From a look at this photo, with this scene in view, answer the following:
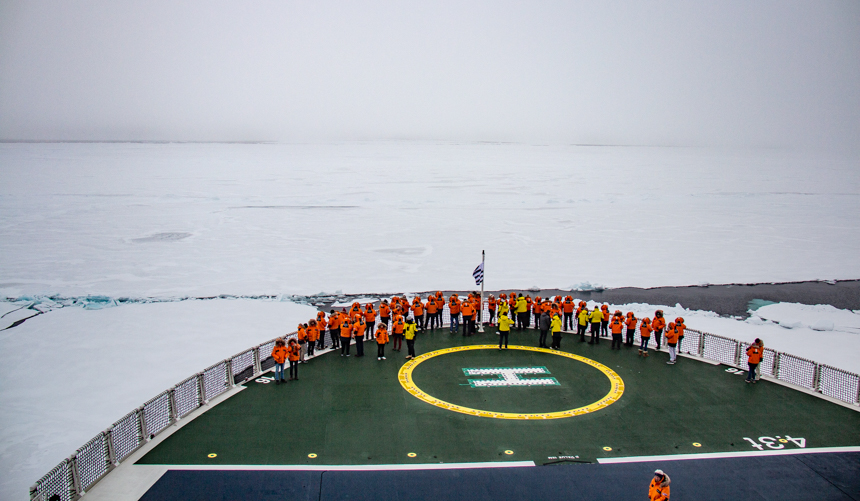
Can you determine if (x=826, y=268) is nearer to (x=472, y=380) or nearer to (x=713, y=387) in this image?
(x=713, y=387)

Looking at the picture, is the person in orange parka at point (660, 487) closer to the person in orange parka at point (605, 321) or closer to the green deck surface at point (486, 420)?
the green deck surface at point (486, 420)

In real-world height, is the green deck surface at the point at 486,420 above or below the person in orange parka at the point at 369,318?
below

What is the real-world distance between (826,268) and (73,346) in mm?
39681

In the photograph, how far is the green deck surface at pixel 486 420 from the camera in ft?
38.0

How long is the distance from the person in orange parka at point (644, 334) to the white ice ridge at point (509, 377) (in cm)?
330

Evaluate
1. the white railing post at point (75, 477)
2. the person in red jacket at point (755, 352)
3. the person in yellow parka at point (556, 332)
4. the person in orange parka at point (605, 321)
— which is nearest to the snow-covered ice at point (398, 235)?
the person in orange parka at point (605, 321)

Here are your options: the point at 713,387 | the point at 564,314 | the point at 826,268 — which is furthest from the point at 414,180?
the point at 713,387

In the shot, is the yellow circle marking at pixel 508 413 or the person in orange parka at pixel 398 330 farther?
the person in orange parka at pixel 398 330

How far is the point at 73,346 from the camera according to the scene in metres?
20.5

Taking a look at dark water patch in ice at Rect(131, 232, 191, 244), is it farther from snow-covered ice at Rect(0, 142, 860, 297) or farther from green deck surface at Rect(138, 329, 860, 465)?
green deck surface at Rect(138, 329, 860, 465)

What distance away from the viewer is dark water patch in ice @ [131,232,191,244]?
39734mm

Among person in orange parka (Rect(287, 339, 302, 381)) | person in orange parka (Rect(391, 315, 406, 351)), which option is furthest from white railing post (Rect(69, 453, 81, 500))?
person in orange parka (Rect(391, 315, 406, 351))

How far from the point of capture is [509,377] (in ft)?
51.0

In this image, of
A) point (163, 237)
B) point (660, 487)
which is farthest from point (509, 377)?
point (163, 237)
